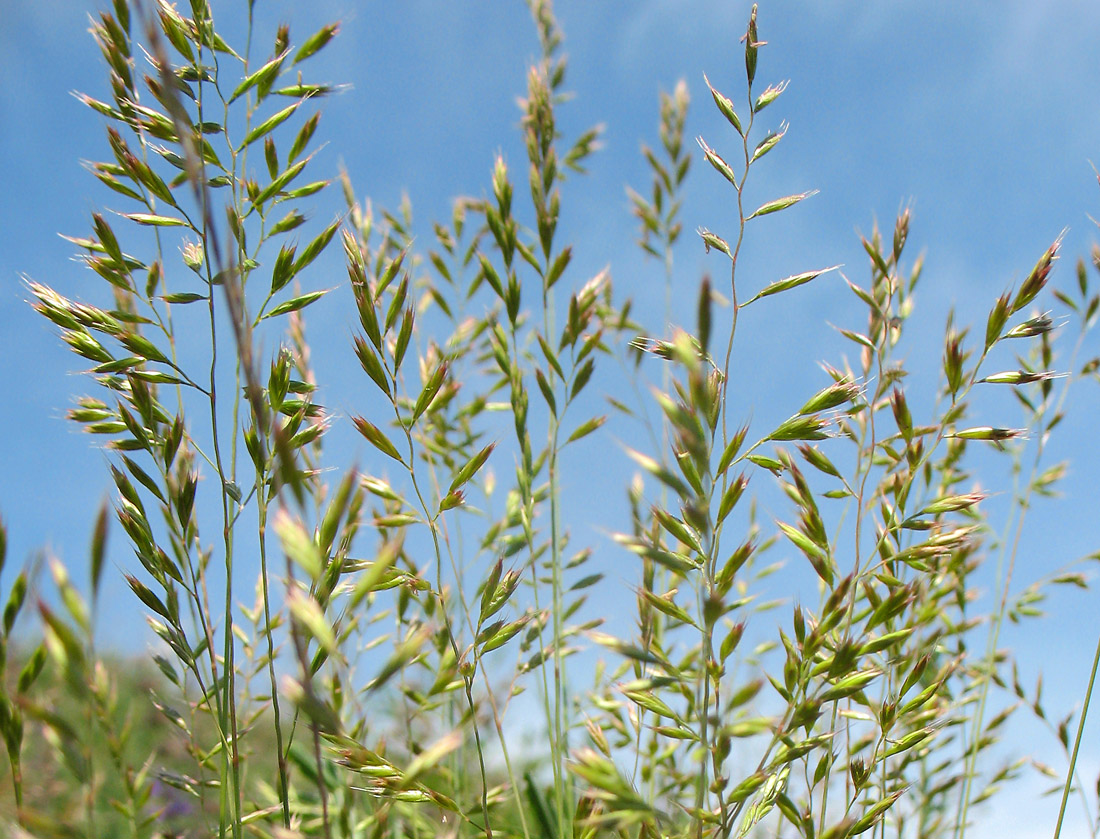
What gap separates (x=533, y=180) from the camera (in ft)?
5.96

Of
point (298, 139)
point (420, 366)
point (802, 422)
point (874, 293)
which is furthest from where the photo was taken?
point (420, 366)

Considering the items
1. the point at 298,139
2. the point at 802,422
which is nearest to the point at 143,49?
the point at 298,139

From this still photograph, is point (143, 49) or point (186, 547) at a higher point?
point (143, 49)

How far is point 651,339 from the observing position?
1.29 meters

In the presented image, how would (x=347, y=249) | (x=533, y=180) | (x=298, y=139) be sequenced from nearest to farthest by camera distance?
(x=347, y=249) → (x=298, y=139) → (x=533, y=180)

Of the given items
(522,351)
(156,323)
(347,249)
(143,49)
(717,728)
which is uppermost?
(143,49)

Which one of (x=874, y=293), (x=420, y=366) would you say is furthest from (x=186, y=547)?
(x=874, y=293)

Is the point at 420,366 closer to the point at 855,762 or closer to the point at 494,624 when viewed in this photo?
the point at 494,624

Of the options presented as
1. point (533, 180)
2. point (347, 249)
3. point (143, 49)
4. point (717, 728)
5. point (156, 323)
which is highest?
point (533, 180)

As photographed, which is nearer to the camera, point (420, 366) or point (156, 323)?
point (156, 323)

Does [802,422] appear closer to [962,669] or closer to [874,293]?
[874,293]

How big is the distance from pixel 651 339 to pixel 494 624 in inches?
20.4

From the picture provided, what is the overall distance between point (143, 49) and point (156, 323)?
1.99 ft

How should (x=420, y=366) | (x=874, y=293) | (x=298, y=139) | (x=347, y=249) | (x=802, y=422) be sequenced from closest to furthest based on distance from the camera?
(x=802, y=422), (x=347, y=249), (x=298, y=139), (x=874, y=293), (x=420, y=366)
